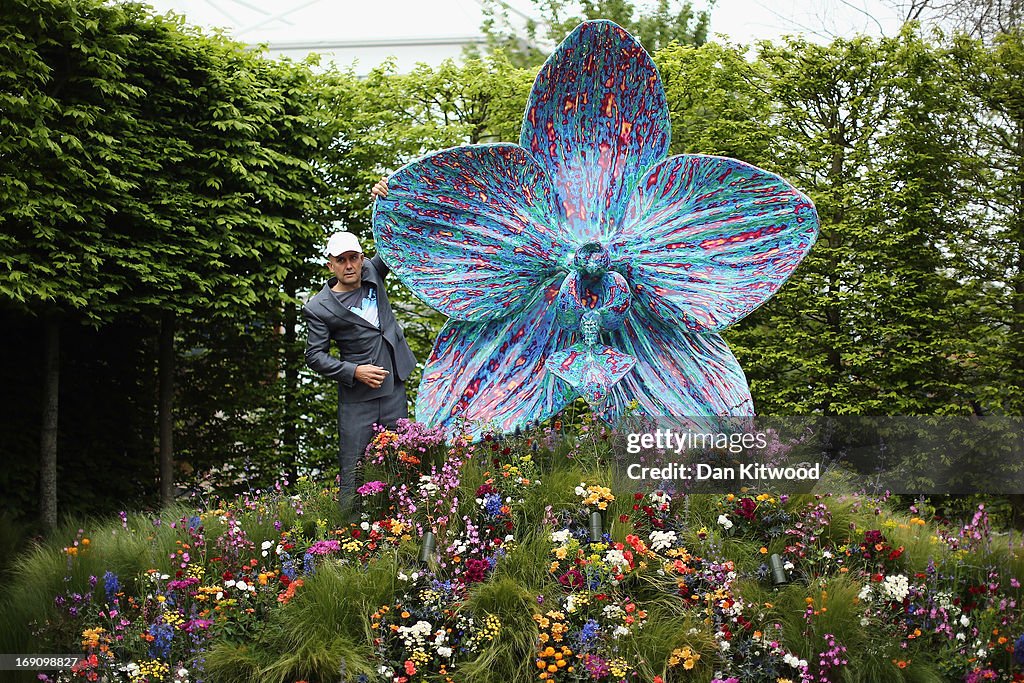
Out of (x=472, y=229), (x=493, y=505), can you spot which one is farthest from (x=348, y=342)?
(x=493, y=505)

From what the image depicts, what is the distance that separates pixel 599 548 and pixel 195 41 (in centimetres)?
594

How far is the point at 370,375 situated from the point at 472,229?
1196 millimetres

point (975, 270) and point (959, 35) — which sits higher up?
point (959, 35)

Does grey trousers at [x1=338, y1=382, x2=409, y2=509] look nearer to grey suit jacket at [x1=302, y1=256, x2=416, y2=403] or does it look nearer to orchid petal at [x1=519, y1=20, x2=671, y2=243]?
grey suit jacket at [x1=302, y1=256, x2=416, y2=403]

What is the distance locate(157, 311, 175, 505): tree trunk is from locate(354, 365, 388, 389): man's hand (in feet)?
11.3

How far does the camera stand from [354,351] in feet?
19.2

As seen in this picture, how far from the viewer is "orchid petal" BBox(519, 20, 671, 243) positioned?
613cm

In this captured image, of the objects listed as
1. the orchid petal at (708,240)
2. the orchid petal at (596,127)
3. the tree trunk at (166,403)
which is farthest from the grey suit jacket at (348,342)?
the tree trunk at (166,403)

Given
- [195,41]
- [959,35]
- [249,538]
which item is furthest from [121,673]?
[959,35]

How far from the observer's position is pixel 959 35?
8.92 meters

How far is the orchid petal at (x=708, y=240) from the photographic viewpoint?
6.15m

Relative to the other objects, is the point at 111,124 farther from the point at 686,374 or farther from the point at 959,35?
the point at 959,35

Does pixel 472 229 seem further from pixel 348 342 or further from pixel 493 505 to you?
pixel 493 505

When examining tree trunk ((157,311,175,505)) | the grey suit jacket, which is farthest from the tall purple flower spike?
tree trunk ((157,311,175,505))
